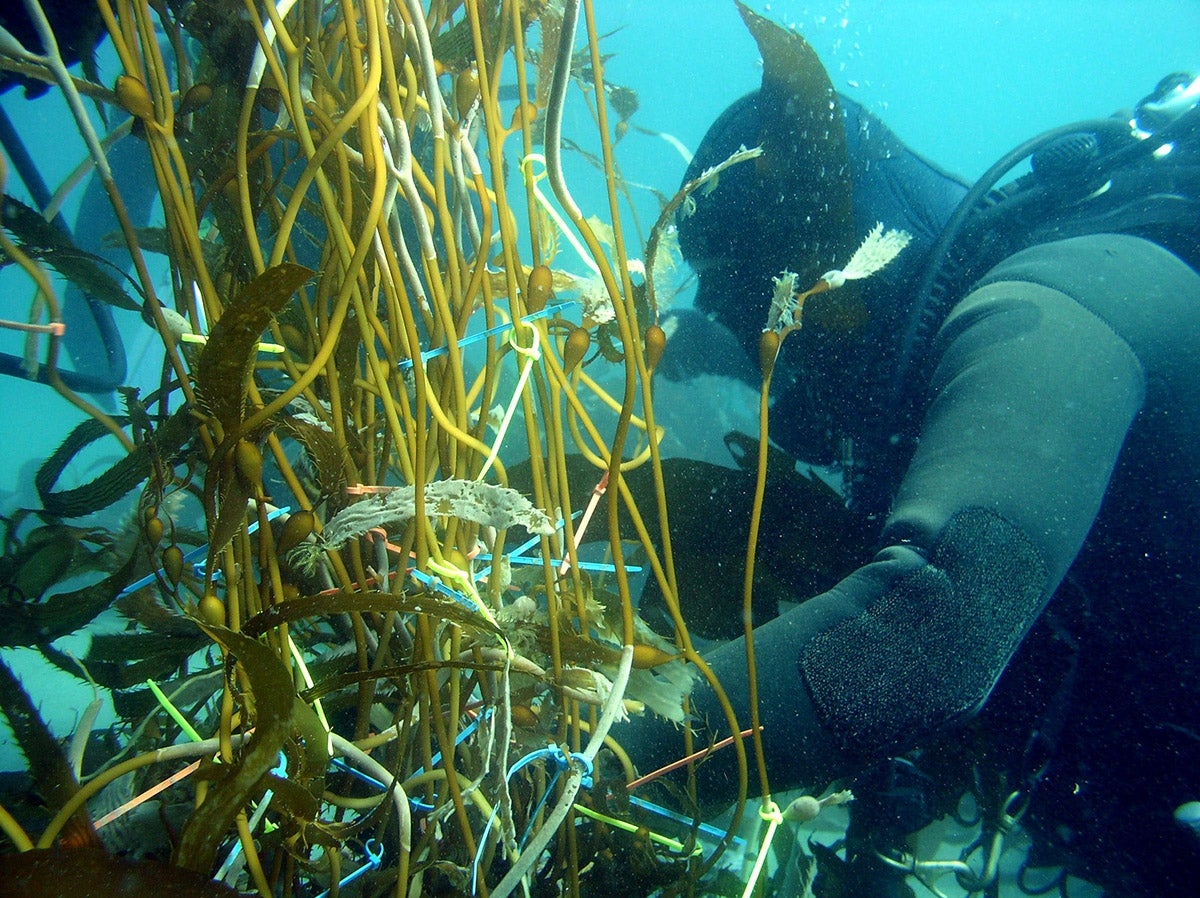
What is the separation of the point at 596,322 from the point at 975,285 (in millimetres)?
1296

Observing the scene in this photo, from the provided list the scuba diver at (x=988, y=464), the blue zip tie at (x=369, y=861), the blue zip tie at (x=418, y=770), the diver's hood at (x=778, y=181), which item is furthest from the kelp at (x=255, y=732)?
the diver's hood at (x=778, y=181)

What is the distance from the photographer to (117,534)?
0.81 metres

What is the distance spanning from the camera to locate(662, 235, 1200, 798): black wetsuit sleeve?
3.31 feet

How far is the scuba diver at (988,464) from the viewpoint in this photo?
1.04m

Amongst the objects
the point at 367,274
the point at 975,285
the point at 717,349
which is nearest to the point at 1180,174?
the point at 975,285

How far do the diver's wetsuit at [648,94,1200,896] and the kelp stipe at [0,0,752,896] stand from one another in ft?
1.27

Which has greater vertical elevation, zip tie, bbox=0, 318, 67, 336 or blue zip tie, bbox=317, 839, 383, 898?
zip tie, bbox=0, 318, 67, 336

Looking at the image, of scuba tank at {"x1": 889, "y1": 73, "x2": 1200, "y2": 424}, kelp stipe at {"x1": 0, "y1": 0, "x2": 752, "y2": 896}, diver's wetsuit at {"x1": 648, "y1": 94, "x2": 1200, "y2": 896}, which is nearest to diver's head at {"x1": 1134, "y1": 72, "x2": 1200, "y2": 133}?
scuba tank at {"x1": 889, "y1": 73, "x2": 1200, "y2": 424}

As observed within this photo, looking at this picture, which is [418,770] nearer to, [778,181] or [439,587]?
[439,587]

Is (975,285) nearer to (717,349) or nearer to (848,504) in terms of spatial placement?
(848,504)

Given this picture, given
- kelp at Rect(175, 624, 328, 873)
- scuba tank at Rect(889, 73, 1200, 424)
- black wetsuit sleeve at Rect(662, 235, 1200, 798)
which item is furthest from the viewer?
scuba tank at Rect(889, 73, 1200, 424)

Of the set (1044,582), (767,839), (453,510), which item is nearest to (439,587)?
(453,510)

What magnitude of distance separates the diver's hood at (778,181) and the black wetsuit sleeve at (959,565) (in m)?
0.57

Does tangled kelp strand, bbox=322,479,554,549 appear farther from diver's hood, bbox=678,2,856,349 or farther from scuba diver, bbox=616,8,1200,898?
diver's hood, bbox=678,2,856,349
